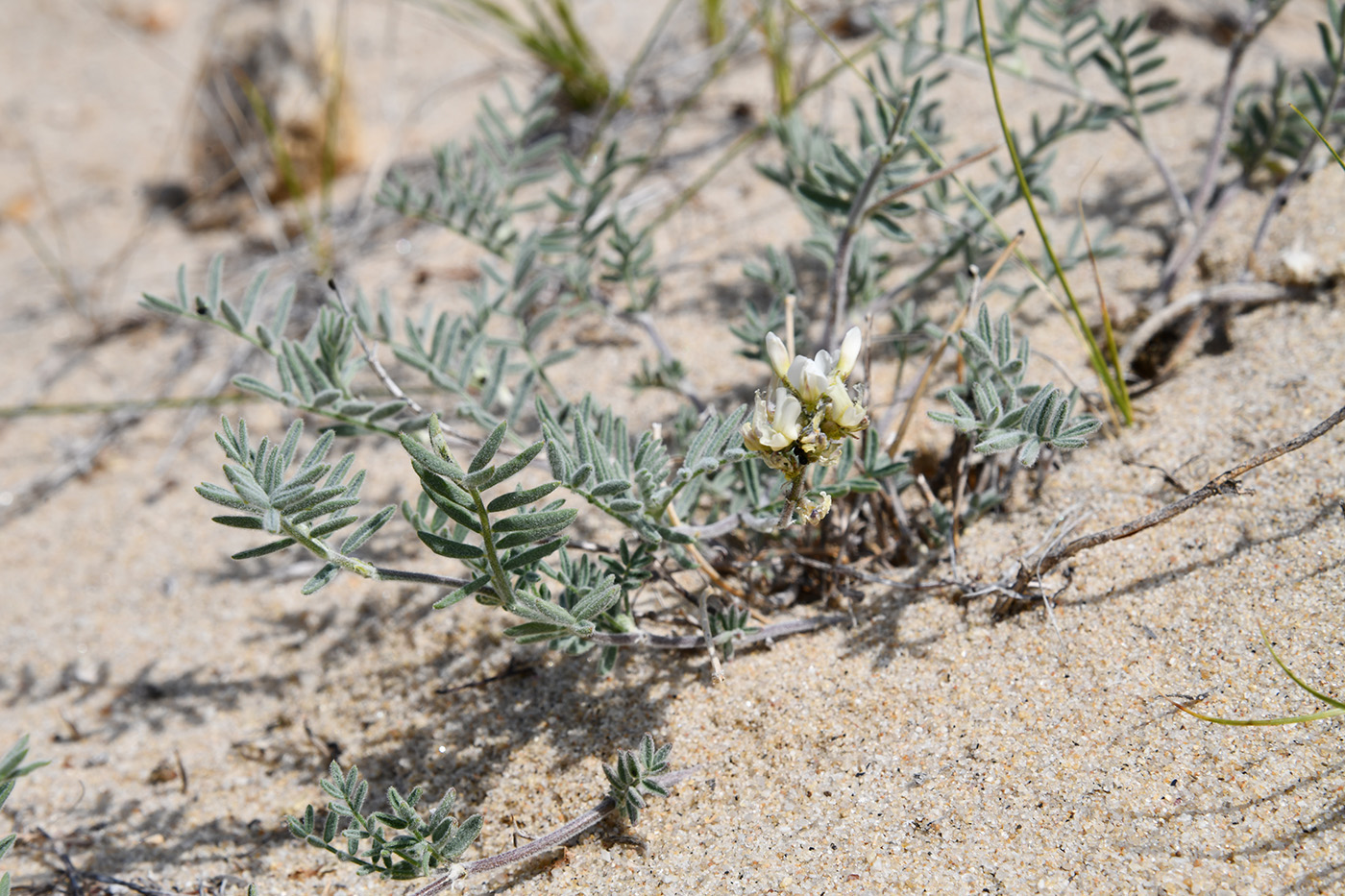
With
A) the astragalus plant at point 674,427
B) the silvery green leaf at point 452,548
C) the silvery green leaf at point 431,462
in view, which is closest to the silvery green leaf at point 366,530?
the astragalus plant at point 674,427

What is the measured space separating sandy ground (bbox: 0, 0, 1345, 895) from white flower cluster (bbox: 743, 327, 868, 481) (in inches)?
21.5

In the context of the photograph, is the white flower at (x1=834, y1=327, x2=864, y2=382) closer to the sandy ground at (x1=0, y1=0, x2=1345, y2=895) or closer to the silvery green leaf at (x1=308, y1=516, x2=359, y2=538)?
the sandy ground at (x1=0, y1=0, x2=1345, y2=895)

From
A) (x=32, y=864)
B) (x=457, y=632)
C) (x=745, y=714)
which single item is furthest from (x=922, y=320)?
(x=32, y=864)

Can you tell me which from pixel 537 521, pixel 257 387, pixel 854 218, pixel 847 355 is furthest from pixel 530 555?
pixel 854 218

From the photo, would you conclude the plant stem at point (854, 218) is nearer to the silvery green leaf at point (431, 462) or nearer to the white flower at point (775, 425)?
the white flower at point (775, 425)

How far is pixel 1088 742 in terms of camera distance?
1456 millimetres

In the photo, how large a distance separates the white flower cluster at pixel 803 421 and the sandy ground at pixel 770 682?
545 millimetres

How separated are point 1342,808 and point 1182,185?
1.70 metres

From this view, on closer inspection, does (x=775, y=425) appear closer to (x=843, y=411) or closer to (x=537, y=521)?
(x=843, y=411)

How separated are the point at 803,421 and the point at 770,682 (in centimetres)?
59

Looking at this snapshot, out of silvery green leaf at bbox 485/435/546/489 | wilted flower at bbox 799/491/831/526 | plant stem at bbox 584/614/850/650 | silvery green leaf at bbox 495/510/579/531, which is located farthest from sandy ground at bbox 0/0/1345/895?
silvery green leaf at bbox 485/435/546/489

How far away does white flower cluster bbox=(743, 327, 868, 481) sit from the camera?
1254 mm

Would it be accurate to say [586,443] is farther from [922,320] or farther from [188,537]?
[188,537]

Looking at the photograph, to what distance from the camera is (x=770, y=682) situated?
5.56ft
